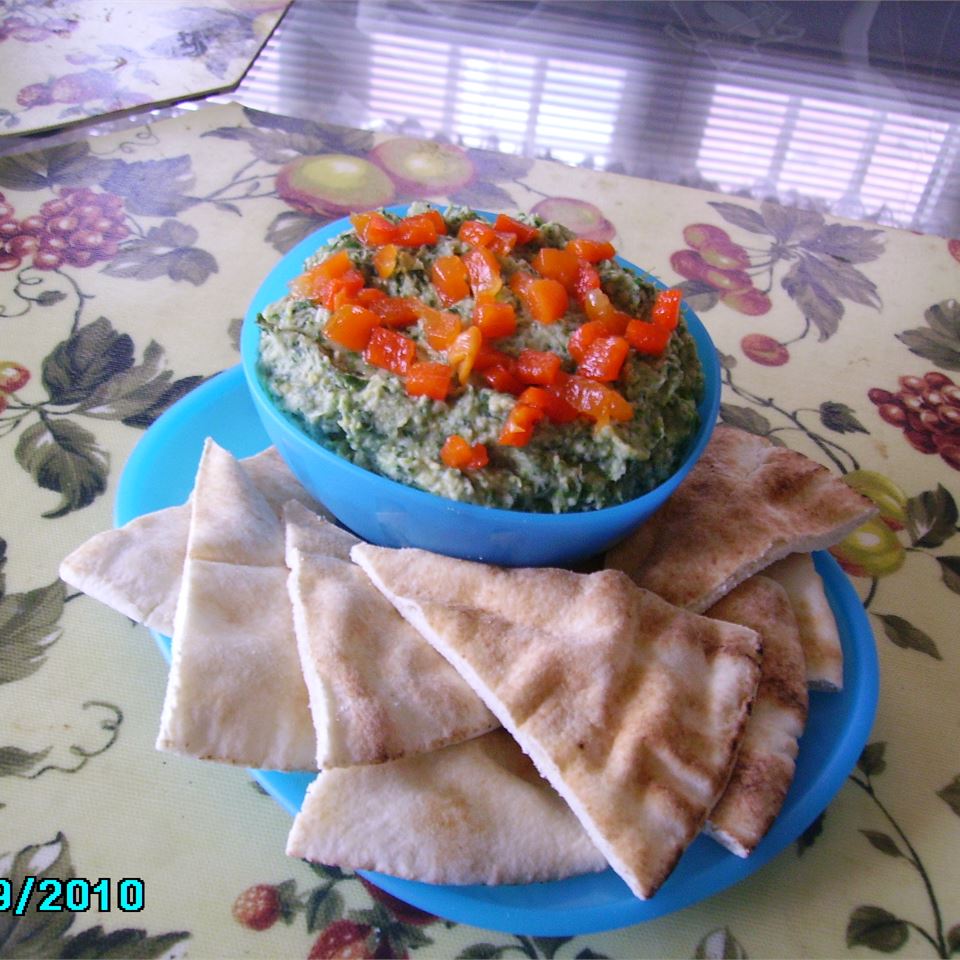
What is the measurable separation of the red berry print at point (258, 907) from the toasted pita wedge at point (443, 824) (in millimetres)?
197

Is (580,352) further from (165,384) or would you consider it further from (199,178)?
(199,178)

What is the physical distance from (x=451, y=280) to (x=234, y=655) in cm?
75

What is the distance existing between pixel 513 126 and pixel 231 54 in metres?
1.06

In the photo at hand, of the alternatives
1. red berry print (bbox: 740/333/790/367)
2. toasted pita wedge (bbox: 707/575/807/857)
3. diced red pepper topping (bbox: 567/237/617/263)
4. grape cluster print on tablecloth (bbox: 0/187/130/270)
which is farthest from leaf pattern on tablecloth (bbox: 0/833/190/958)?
red berry print (bbox: 740/333/790/367)

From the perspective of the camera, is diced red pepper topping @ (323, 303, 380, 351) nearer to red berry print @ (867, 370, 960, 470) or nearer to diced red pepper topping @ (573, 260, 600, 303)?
diced red pepper topping @ (573, 260, 600, 303)

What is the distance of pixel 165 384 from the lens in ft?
7.14

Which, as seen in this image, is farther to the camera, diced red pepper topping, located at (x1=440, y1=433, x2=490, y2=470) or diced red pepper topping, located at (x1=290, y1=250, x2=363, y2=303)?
diced red pepper topping, located at (x1=290, y1=250, x2=363, y2=303)

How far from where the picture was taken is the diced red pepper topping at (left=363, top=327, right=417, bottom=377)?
158 cm

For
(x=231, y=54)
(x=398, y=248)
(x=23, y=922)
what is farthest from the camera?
(x=231, y=54)

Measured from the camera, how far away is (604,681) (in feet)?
4.54

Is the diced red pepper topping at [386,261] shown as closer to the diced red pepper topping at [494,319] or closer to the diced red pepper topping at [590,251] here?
the diced red pepper topping at [494,319]

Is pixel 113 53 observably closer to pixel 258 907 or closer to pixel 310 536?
pixel 310 536

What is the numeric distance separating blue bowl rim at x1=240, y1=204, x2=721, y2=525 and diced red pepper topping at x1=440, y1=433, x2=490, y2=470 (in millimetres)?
59

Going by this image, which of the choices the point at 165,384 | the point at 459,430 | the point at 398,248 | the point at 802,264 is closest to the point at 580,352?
the point at 459,430
